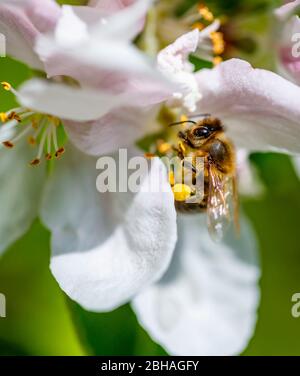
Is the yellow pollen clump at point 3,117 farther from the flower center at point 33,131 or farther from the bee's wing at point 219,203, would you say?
the bee's wing at point 219,203

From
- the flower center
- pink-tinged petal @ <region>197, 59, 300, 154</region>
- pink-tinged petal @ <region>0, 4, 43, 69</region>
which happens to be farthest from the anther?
pink-tinged petal @ <region>197, 59, 300, 154</region>

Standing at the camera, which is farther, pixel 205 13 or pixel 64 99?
pixel 205 13

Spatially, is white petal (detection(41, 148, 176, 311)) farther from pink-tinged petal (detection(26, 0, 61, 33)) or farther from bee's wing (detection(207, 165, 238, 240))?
pink-tinged petal (detection(26, 0, 61, 33))

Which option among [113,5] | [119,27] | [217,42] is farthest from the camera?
[217,42]

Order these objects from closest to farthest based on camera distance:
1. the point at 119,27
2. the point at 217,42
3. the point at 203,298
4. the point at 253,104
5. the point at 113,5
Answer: the point at 119,27 < the point at 113,5 < the point at 253,104 < the point at 217,42 < the point at 203,298

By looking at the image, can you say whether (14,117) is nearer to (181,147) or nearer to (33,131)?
(33,131)

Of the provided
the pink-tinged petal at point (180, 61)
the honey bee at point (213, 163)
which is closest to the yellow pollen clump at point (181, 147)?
the honey bee at point (213, 163)

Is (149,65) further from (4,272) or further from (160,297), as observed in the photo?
(4,272)
